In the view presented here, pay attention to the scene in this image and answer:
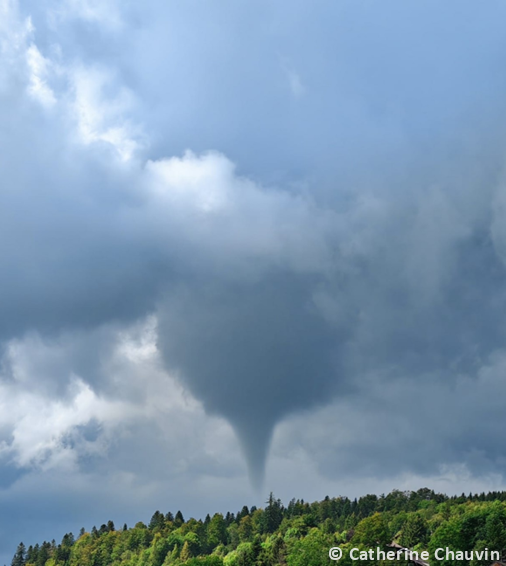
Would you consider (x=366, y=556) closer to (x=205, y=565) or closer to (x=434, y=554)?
(x=434, y=554)

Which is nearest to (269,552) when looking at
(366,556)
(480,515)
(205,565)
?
(205,565)

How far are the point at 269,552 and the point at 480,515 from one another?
57.1 meters

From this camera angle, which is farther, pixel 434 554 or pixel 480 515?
pixel 480 515

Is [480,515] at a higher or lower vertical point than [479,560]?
higher

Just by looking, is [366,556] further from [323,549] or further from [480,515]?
[480,515]

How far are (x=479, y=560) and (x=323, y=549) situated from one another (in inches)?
1582

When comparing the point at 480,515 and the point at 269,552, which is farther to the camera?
the point at 269,552

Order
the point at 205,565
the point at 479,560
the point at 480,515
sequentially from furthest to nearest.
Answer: the point at 205,565
the point at 480,515
the point at 479,560

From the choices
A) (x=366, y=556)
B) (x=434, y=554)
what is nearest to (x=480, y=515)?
(x=434, y=554)

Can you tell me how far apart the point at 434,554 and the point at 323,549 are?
3038 cm

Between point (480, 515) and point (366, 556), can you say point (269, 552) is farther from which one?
point (480, 515)

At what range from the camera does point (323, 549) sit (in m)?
170

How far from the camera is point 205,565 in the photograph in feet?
606

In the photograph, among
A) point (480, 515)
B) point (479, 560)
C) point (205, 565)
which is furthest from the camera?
point (205, 565)
